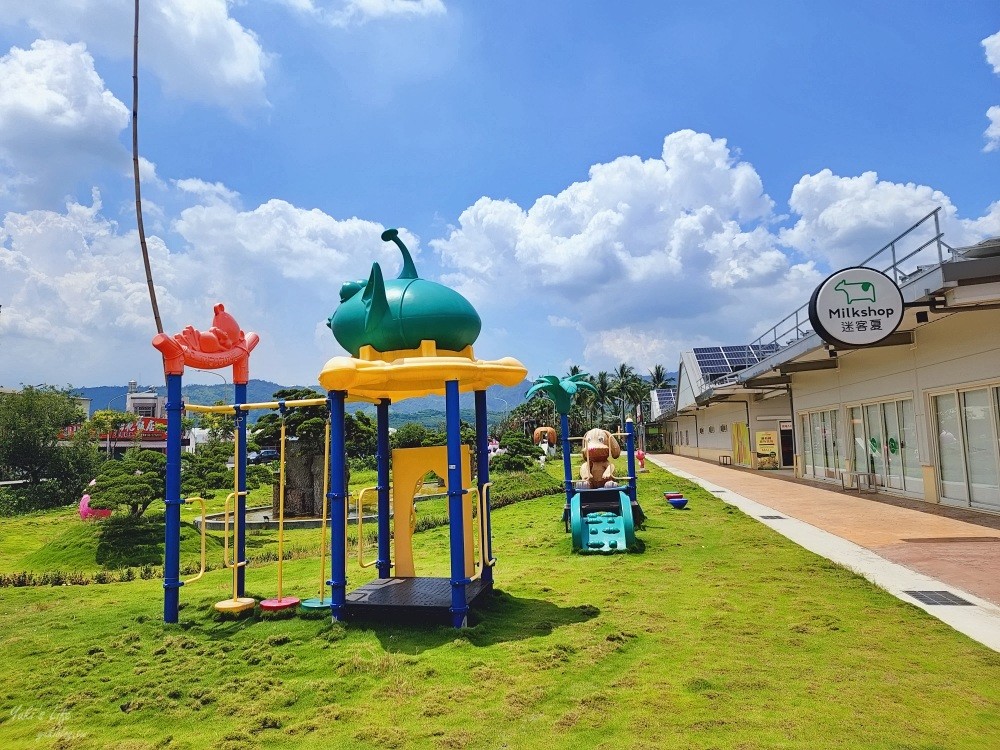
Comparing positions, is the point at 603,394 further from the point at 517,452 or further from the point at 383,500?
the point at 383,500

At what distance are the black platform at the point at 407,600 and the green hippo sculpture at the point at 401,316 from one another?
2.46 m

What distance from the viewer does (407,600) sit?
20.5 feet

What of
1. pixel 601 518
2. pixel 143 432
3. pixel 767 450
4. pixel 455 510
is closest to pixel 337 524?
pixel 455 510

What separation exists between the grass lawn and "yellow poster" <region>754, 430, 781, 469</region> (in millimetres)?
22020

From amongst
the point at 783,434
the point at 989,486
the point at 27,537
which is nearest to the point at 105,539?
the point at 27,537

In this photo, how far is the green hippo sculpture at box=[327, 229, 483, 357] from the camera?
6.26 m

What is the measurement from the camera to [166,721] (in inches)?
169

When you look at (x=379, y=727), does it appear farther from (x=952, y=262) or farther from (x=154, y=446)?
(x=154, y=446)

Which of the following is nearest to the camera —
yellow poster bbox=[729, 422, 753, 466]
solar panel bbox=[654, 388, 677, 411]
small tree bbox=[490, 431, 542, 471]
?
small tree bbox=[490, 431, 542, 471]

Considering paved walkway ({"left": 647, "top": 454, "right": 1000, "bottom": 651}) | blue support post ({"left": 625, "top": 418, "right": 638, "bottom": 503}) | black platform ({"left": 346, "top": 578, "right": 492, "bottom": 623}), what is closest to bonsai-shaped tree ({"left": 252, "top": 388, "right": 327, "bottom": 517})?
Answer: blue support post ({"left": 625, "top": 418, "right": 638, "bottom": 503})

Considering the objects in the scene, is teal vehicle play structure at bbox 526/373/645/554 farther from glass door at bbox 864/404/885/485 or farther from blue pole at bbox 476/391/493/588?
glass door at bbox 864/404/885/485

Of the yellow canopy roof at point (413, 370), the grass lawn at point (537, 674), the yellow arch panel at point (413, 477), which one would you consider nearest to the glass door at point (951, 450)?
the grass lawn at point (537, 674)

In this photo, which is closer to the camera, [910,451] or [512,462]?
[910,451]

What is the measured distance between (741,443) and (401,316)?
28.5m
